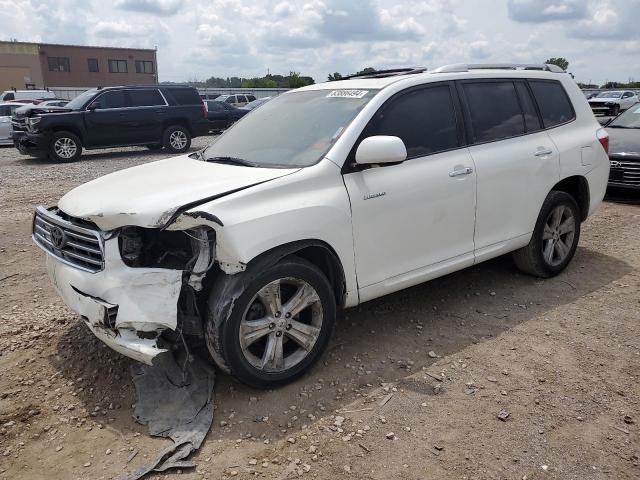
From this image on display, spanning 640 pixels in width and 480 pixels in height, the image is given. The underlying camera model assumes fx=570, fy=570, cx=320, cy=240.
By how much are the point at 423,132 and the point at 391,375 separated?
5.80 ft

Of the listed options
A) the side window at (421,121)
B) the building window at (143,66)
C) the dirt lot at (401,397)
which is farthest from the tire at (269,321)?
the building window at (143,66)

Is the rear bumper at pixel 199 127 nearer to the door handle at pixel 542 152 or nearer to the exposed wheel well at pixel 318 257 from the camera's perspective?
the door handle at pixel 542 152

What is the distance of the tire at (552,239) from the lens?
5.05 meters

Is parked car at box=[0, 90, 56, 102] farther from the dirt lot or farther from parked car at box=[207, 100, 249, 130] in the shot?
the dirt lot

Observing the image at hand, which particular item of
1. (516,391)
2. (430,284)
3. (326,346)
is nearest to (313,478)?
(326,346)

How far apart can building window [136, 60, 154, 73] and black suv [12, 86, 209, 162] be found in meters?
55.6

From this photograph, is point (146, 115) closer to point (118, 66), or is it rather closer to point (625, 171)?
point (625, 171)

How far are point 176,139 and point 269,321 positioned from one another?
1338cm

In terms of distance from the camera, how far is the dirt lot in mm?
2881

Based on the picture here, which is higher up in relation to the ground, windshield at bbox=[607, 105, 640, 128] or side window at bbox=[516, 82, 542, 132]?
side window at bbox=[516, 82, 542, 132]

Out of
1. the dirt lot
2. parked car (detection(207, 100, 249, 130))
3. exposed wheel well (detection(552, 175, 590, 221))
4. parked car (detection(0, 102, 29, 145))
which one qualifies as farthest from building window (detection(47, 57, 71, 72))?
exposed wheel well (detection(552, 175, 590, 221))

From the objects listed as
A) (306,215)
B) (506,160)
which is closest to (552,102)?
(506,160)

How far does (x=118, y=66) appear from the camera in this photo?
65562mm

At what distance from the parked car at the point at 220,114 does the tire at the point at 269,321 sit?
1920 cm
